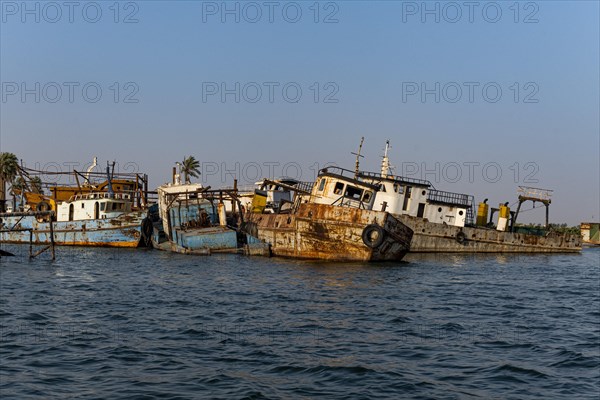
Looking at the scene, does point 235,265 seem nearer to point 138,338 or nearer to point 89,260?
point 89,260

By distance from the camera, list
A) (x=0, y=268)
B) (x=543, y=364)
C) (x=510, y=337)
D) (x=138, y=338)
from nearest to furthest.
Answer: (x=543, y=364) < (x=138, y=338) < (x=510, y=337) < (x=0, y=268)

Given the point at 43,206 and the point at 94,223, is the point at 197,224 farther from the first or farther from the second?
the point at 43,206

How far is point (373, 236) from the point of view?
31203 millimetres

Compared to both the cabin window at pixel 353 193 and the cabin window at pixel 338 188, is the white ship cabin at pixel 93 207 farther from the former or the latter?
the cabin window at pixel 353 193

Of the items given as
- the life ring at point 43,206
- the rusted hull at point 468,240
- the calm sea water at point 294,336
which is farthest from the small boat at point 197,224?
the life ring at point 43,206

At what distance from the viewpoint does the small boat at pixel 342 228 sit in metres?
31.4

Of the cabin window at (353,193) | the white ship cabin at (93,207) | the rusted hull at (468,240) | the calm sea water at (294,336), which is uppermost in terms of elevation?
the cabin window at (353,193)

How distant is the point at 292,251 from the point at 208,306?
16.3m

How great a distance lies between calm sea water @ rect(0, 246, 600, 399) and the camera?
1097 centimetres

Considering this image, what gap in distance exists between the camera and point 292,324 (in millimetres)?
16281

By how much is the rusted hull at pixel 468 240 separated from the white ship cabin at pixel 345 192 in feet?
30.6

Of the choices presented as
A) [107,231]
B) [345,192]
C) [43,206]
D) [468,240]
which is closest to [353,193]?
[345,192]

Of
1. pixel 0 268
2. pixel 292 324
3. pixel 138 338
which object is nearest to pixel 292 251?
pixel 0 268

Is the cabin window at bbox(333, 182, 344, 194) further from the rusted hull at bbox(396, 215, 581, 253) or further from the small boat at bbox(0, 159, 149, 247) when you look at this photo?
the small boat at bbox(0, 159, 149, 247)
